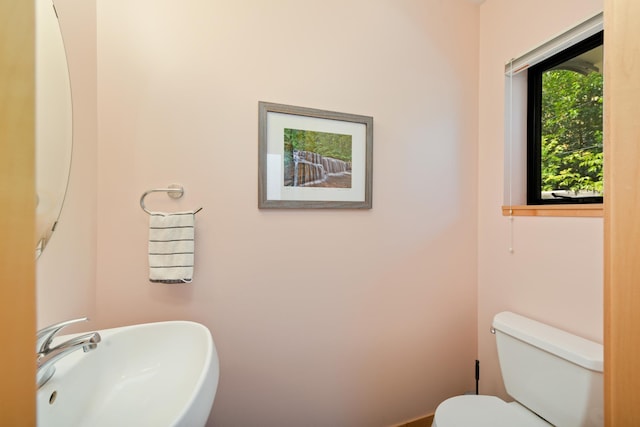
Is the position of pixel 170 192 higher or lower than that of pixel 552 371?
higher

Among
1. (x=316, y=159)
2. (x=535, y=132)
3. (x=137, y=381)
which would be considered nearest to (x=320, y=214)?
(x=316, y=159)

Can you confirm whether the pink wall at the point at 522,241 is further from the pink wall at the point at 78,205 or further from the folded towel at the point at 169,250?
the pink wall at the point at 78,205

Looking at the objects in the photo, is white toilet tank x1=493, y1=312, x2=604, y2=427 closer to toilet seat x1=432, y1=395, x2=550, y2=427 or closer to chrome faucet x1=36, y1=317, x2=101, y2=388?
toilet seat x1=432, y1=395, x2=550, y2=427

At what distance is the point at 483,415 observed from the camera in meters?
1.12

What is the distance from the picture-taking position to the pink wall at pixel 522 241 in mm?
1139

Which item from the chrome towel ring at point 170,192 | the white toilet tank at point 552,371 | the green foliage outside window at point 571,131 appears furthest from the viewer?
the green foliage outside window at point 571,131

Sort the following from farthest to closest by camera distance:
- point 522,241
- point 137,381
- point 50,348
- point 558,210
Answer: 1. point 522,241
2. point 558,210
3. point 137,381
4. point 50,348

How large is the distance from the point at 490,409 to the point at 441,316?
19.6 inches

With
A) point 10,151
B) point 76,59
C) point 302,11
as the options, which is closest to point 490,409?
point 10,151

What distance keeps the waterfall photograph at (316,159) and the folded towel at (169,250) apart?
50cm

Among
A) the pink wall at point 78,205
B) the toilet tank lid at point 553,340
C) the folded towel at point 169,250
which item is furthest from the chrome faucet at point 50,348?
the toilet tank lid at point 553,340

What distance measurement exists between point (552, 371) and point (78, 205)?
192 cm

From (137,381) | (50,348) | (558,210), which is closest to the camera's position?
(50,348)

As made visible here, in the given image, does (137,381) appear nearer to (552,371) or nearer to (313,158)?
(313,158)
